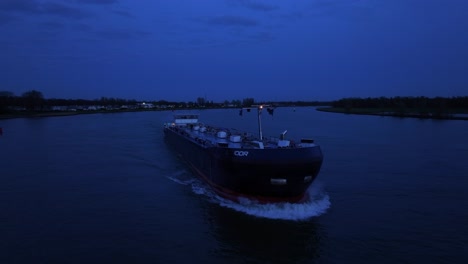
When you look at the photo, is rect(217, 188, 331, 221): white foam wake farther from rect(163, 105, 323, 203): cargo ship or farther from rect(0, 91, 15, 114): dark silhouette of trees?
rect(0, 91, 15, 114): dark silhouette of trees

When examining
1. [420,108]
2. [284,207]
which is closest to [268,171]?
[284,207]

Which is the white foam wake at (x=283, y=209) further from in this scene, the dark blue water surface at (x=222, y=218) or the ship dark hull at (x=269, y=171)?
the ship dark hull at (x=269, y=171)

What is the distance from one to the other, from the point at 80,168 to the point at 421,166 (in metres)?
25.2

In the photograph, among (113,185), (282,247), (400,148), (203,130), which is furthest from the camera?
(400,148)

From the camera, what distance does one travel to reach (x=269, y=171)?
54.7 feet

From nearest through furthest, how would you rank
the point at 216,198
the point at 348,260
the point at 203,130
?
1. the point at 348,260
2. the point at 216,198
3. the point at 203,130

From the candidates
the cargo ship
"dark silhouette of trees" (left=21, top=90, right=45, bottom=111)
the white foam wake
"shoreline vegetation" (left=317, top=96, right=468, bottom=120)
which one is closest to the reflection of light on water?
the white foam wake

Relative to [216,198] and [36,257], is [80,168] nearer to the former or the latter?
[216,198]

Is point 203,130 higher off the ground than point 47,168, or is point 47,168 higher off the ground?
point 203,130

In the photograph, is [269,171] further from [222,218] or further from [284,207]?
[222,218]

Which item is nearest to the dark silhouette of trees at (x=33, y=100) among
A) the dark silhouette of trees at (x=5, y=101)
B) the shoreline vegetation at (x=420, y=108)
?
the dark silhouette of trees at (x=5, y=101)

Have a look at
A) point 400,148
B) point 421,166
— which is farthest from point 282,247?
point 400,148

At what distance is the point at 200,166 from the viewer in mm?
24656

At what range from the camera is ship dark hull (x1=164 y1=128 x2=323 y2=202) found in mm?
16719
